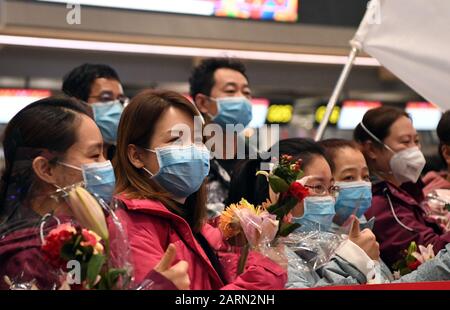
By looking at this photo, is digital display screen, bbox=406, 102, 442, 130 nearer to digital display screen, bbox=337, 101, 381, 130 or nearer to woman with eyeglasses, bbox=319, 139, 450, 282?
digital display screen, bbox=337, 101, 381, 130

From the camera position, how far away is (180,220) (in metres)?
2.17

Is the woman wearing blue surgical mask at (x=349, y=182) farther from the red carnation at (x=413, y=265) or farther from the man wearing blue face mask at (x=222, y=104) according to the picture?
the man wearing blue face mask at (x=222, y=104)

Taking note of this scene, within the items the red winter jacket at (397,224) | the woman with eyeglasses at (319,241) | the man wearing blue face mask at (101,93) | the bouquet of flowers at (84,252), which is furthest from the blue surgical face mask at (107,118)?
the bouquet of flowers at (84,252)

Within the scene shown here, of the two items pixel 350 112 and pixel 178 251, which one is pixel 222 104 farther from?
pixel 350 112

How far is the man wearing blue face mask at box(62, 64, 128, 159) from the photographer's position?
12.1 ft

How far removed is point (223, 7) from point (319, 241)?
11.5 feet

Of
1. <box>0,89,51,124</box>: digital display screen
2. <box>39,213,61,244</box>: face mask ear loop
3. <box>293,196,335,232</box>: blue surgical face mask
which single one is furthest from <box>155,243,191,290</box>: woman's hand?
<box>0,89,51,124</box>: digital display screen

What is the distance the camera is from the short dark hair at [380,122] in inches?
138

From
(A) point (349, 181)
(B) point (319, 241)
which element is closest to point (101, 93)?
(A) point (349, 181)

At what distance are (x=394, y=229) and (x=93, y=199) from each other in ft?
5.96

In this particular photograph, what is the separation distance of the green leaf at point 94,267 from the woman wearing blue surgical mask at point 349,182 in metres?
1.49

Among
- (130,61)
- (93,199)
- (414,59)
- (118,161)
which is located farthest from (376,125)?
(130,61)

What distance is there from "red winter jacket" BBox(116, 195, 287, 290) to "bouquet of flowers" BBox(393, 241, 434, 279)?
0.83 m

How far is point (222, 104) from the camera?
12.6 ft
